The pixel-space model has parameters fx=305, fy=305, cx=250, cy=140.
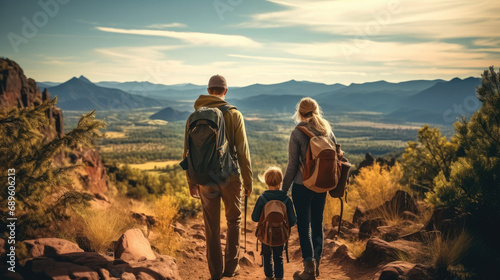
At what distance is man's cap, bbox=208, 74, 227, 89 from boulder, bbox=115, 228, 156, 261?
2.44m

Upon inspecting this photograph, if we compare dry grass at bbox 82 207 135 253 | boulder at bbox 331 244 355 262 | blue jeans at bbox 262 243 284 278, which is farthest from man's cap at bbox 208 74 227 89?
boulder at bbox 331 244 355 262

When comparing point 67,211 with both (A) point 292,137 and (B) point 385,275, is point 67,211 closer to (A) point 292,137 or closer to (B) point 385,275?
(A) point 292,137

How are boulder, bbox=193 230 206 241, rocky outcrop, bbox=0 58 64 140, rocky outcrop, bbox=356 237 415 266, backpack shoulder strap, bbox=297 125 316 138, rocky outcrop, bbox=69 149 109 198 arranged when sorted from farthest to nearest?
rocky outcrop, bbox=0 58 64 140 < rocky outcrop, bbox=69 149 109 198 < boulder, bbox=193 230 206 241 < rocky outcrop, bbox=356 237 415 266 < backpack shoulder strap, bbox=297 125 316 138

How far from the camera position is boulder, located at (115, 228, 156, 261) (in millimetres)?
4039

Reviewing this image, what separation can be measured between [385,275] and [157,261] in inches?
112

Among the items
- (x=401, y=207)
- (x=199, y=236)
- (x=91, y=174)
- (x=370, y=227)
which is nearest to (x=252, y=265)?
(x=199, y=236)

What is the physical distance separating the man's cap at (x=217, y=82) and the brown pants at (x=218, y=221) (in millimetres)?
1235

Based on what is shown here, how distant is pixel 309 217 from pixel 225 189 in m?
1.14

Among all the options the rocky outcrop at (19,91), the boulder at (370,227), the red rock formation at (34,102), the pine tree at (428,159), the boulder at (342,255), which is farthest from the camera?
the rocky outcrop at (19,91)

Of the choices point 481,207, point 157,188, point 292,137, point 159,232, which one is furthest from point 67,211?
point 157,188

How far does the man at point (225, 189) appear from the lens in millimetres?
3715

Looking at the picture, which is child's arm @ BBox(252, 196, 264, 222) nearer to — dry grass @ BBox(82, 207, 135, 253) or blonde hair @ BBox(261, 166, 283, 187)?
blonde hair @ BBox(261, 166, 283, 187)

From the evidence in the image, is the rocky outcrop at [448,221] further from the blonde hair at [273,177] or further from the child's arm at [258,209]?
the child's arm at [258,209]

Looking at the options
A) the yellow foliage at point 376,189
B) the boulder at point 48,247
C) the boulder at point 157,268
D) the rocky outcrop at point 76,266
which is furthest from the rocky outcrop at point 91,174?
the yellow foliage at point 376,189
